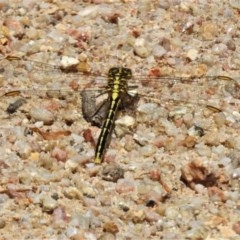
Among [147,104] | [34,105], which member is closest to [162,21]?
[147,104]

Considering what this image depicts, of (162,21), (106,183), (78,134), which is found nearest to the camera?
(106,183)

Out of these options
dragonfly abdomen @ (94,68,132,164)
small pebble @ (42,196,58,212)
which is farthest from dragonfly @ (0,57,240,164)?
small pebble @ (42,196,58,212)

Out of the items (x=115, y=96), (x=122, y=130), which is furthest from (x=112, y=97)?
(x=122, y=130)

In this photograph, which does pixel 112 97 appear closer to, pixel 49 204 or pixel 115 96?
pixel 115 96

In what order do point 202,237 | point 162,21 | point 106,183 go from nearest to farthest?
point 202,237, point 106,183, point 162,21

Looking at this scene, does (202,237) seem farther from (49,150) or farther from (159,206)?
(49,150)

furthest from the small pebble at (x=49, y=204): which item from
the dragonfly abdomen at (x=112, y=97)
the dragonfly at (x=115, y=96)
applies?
the dragonfly at (x=115, y=96)
